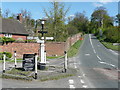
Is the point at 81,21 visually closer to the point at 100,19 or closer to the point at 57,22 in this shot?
the point at 100,19

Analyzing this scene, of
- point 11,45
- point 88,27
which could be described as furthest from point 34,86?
point 88,27

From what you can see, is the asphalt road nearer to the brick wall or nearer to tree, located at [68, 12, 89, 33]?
the brick wall

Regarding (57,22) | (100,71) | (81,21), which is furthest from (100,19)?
(100,71)

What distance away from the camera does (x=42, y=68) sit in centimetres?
1296

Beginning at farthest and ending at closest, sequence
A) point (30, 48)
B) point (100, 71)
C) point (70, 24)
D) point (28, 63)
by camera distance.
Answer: point (70, 24) → point (30, 48) → point (100, 71) → point (28, 63)

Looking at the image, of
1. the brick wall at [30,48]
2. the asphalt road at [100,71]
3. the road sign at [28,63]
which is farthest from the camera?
the brick wall at [30,48]

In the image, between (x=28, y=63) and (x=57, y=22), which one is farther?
(x=57, y=22)

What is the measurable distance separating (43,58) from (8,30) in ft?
82.2

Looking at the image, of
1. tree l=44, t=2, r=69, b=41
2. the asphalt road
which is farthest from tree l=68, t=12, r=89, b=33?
the asphalt road

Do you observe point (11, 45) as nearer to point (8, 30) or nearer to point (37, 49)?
point (37, 49)

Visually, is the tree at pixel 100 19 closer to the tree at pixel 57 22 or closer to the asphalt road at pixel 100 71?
the tree at pixel 57 22

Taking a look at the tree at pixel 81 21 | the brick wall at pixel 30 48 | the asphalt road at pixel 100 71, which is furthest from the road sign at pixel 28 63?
the tree at pixel 81 21

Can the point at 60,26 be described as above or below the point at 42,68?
above

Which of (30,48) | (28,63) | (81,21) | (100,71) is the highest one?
(81,21)
